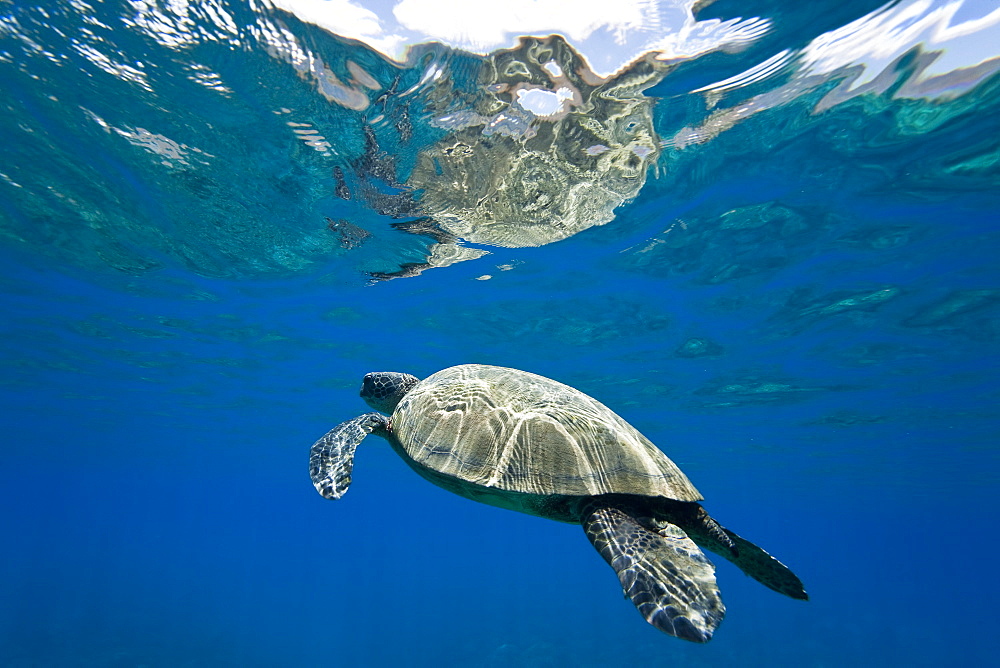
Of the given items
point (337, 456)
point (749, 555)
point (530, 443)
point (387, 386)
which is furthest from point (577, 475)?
point (387, 386)

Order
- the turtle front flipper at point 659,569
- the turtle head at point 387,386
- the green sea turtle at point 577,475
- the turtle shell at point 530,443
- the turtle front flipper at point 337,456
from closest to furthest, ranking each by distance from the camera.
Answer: the turtle front flipper at point 659,569
the green sea turtle at point 577,475
the turtle shell at point 530,443
the turtle front flipper at point 337,456
the turtle head at point 387,386

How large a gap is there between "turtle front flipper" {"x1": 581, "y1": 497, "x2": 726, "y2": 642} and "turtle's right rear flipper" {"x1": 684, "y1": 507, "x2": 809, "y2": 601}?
281 mm

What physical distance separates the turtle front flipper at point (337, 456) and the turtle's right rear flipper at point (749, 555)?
3.59m

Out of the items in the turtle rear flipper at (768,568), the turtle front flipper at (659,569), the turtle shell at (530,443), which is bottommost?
the turtle rear flipper at (768,568)

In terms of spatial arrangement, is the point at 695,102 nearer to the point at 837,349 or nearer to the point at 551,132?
the point at 551,132

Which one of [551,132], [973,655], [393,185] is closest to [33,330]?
[393,185]

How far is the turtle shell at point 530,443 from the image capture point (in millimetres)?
4023

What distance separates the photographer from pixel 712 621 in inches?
120

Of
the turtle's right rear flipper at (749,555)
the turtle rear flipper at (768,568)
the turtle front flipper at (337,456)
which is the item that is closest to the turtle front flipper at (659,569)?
the turtle's right rear flipper at (749,555)

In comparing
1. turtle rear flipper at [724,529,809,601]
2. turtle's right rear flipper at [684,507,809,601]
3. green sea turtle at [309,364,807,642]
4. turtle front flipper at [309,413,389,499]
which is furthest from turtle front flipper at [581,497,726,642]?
turtle front flipper at [309,413,389,499]

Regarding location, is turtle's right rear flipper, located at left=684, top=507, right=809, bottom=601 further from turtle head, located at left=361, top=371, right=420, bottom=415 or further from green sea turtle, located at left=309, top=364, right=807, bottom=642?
turtle head, located at left=361, top=371, right=420, bottom=415

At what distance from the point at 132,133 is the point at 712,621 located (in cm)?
1146

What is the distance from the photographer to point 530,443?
13.9ft

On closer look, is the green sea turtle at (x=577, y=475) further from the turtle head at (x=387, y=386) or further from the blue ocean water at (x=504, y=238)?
the blue ocean water at (x=504, y=238)
